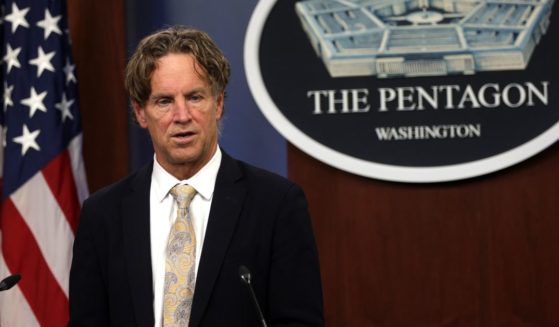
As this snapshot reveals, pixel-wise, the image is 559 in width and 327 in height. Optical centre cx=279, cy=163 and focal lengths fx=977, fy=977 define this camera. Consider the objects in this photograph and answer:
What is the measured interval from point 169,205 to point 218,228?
12cm

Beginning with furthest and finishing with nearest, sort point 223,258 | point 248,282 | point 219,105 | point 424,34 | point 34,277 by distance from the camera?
point 34,277
point 424,34
point 219,105
point 223,258
point 248,282

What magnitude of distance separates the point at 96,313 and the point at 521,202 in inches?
63.6

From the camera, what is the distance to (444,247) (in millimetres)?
3068

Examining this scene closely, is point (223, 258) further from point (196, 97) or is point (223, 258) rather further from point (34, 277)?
point (34, 277)

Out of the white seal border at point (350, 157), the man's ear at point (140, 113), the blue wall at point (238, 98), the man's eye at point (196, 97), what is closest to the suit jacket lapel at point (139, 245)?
the man's ear at point (140, 113)

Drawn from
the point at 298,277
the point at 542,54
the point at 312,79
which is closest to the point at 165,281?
the point at 298,277

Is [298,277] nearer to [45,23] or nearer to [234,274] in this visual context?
[234,274]

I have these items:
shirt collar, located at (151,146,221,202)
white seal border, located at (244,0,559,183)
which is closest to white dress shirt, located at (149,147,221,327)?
shirt collar, located at (151,146,221,202)

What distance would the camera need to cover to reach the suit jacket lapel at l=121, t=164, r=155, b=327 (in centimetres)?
178

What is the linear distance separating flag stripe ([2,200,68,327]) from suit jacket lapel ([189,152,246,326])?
1447 mm

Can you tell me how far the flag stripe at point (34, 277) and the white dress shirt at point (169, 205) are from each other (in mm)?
1387

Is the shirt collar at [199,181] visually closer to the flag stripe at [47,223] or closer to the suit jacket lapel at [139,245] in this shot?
the suit jacket lapel at [139,245]

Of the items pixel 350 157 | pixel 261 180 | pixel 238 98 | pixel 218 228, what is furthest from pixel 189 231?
pixel 238 98

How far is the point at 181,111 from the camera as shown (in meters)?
1.79
